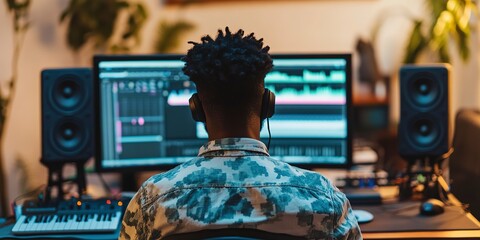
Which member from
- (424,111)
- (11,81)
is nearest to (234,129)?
(424,111)

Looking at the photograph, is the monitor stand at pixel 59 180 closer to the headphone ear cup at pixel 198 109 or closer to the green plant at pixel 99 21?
the headphone ear cup at pixel 198 109

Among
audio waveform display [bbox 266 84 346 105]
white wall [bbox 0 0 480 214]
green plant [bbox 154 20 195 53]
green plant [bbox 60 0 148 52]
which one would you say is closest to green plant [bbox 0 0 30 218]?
green plant [bbox 60 0 148 52]

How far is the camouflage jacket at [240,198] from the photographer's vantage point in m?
1.56

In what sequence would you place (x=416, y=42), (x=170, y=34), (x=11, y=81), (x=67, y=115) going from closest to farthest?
1. (x=67, y=115)
2. (x=11, y=81)
3. (x=416, y=42)
4. (x=170, y=34)

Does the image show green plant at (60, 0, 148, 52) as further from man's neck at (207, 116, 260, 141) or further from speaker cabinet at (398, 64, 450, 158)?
man's neck at (207, 116, 260, 141)

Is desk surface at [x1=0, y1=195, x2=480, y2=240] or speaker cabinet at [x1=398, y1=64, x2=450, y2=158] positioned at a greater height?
speaker cabinet at [x1=398, y1=64, x2=450, y2=158]

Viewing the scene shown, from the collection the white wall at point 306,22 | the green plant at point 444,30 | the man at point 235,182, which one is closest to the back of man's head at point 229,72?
the man at point 235,182

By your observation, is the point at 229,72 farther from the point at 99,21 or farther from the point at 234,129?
the point at 99,21

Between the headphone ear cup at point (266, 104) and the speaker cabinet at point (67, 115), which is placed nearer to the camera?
the headphone ear cup at point (266, 104)

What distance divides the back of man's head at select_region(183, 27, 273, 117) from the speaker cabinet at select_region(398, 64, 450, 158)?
0.96m

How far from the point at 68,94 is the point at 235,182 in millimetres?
1058

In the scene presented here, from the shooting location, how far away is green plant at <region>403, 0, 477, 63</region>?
4352 millimetres

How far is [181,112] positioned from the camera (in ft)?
8.38

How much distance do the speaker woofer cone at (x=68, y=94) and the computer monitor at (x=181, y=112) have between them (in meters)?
0.06
